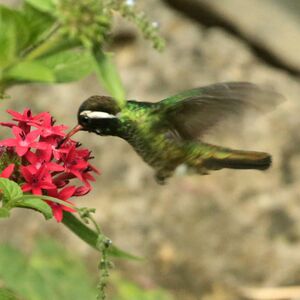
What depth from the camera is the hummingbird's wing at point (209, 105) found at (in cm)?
217

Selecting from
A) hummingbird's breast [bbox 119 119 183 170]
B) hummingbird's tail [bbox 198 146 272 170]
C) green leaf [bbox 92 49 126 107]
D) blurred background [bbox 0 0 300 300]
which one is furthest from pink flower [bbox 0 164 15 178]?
blurred background [bbox 0 0 300 300]

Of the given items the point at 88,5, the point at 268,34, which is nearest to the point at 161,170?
the point at 88,5

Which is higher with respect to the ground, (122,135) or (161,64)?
(161,64)

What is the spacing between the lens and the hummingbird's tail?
2396 mm

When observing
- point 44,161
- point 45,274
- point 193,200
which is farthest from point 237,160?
point 193,200

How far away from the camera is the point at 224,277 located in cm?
489

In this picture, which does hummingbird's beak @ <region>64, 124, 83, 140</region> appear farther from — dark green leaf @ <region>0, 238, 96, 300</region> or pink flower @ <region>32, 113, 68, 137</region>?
dark green leaf @ <region>0, 238, 96, 300</region>

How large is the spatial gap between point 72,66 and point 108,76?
0.41 meters

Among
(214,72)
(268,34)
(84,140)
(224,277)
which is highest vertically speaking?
(268,34)

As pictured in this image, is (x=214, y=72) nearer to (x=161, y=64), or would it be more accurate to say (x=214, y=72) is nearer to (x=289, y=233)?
(x=161, y=64)

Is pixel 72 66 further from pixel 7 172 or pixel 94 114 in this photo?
pixel 7 172

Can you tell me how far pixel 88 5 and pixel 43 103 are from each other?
4.02 m

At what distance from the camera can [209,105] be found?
89.4 inches

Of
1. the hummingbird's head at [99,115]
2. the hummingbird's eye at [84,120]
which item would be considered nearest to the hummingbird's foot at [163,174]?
the hummingbird's head at [99,115]
